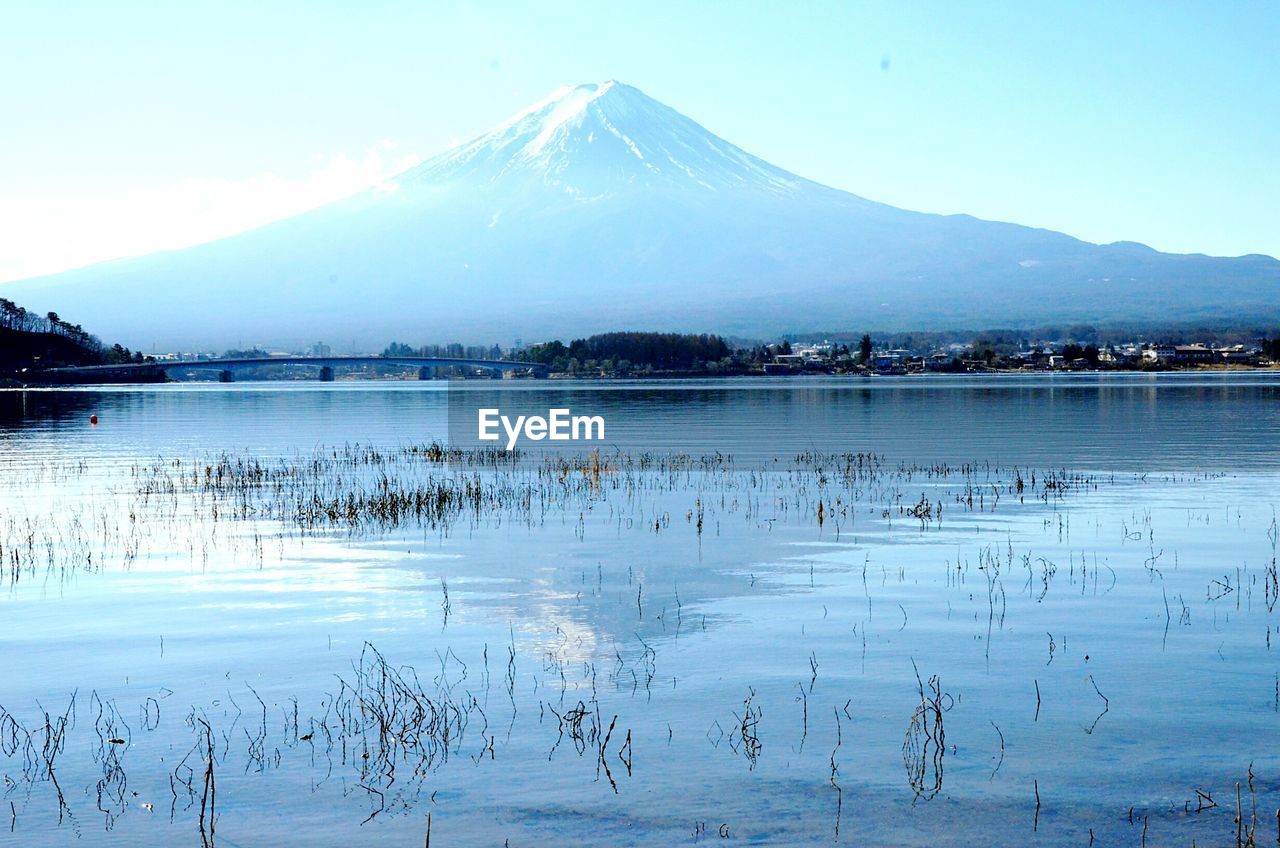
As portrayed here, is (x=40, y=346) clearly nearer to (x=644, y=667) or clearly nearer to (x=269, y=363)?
(x=269, y=363)

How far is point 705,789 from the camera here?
27.3 ft

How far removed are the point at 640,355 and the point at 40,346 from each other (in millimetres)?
80893

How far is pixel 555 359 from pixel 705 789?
184 meters

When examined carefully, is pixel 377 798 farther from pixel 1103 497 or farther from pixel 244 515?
pixel 1103 497

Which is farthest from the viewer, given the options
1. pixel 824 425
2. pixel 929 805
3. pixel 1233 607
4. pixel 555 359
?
pixel 555 359

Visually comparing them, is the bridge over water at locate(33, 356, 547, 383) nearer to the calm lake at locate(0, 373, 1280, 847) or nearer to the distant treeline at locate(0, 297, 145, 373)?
the distant treeline at locate(0, 297, 145, 373)

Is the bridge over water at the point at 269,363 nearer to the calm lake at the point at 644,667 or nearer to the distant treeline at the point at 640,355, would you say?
the distant treeline at the point at 640,355

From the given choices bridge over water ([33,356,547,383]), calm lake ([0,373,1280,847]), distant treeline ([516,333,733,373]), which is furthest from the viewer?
distant treeline ([516,333,733,373])

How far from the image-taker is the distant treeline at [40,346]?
16469cm

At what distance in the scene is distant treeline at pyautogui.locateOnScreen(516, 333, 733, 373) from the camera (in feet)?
622


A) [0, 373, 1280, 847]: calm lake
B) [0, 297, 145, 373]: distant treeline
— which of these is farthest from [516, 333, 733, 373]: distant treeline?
[0, 373, 1280, 847]: calm lake

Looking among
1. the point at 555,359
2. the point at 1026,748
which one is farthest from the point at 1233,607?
the point at 555,359

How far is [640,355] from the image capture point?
19150 cm

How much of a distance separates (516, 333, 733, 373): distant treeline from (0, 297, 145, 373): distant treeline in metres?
62.7
